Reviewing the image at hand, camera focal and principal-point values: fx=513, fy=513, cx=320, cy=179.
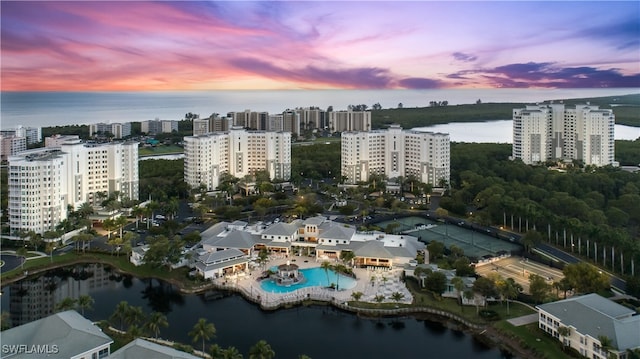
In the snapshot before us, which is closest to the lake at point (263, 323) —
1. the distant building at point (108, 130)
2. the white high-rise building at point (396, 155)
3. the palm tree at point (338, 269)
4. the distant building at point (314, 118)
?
the palm tree at point (338, 269)

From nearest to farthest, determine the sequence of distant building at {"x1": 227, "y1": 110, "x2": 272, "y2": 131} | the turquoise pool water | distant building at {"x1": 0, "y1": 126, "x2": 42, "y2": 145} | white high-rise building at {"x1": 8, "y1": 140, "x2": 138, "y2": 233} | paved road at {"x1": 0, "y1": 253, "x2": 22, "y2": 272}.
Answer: the turquoise pool water, paved road at {"x1": 0, "y1": 253, "x2": 22, "y2": 272}, white high-rise building at {"x1": 8, "y1": 140, "x2": 138, "y2": 233}, distant building at {"x1": 0, "y1": 126, "x2": 42, "y2": 145}, distant building at {"x1": 227, "y1": 110, "x2": 272, "y2": 131}

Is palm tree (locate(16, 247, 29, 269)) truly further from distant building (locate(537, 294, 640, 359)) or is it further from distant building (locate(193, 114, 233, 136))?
distant building (locate(193, 114, 233, 136))

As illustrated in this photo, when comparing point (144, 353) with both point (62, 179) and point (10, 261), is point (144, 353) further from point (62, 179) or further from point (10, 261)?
point (62, 179)

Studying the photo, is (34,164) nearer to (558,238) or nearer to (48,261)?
(48,261)

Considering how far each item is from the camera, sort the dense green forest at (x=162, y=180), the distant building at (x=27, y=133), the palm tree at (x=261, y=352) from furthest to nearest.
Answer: the distant building at (x=27, y=133)
the dense green forest at (x=162, y=180)
the palm tree at (x=261, y=352)

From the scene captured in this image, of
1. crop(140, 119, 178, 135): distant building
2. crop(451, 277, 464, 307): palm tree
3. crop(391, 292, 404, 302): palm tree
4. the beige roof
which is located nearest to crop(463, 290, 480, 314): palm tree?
crop(451, 277, 464, 307): palm tree

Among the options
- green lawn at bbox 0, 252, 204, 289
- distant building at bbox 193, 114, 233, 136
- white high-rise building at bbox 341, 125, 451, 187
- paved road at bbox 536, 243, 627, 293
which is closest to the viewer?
paved road at bbox 536, 243, 627, 293

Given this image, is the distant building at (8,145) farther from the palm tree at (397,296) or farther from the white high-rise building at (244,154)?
the palm tree at (397,296)
